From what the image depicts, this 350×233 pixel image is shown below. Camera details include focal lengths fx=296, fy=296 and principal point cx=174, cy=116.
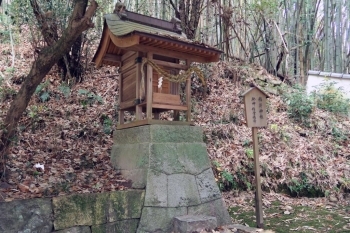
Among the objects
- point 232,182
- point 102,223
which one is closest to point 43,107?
point 102,223

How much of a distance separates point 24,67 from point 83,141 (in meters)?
3.56

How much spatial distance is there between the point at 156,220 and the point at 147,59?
2.09m

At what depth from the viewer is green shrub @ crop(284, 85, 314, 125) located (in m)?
7.61

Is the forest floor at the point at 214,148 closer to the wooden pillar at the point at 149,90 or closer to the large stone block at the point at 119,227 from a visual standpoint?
the large stone block at the point at 119,227

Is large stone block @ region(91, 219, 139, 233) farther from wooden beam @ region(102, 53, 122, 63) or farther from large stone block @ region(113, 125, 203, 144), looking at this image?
wooden beam @ region(102, 53, 122, 63)

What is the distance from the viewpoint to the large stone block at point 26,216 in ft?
9.62

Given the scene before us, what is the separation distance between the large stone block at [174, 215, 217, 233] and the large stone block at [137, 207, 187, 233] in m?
0.09

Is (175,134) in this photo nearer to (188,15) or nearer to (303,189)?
(303,189)

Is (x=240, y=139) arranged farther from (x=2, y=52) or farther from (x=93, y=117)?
(x=2, y=52)

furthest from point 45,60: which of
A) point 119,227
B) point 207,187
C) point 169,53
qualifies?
point 207,187

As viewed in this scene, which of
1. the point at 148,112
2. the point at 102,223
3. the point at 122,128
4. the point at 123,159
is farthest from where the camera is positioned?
the point at 122,128

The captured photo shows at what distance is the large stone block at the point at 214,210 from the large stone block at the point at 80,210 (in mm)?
1158

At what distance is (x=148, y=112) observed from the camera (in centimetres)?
395

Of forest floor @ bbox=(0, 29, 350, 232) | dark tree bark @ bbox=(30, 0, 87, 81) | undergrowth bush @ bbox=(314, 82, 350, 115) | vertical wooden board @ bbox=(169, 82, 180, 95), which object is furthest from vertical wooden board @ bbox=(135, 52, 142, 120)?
undergrowth bush @ bbox=(314, 82, 350, 115)
